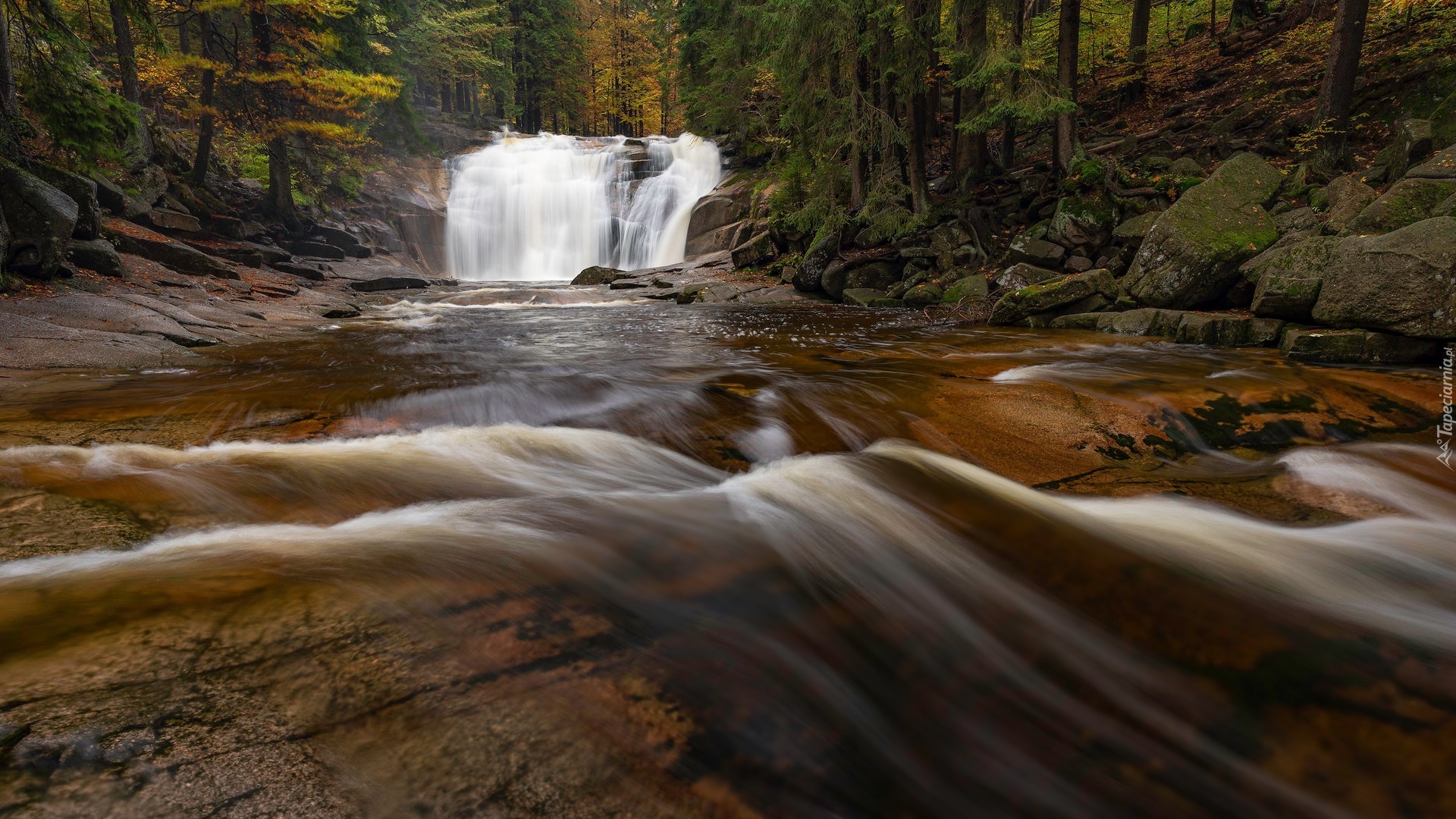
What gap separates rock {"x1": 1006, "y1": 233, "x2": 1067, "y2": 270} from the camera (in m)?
11.5

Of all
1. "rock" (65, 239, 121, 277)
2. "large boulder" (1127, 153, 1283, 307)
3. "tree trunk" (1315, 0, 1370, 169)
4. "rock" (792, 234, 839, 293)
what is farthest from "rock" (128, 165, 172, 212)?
"tree trunk" (1315, 0, 1370, 169)

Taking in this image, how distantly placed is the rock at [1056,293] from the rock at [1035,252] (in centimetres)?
142

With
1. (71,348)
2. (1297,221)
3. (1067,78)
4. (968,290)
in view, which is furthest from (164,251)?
(1297,221)

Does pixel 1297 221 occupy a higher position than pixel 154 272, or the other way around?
pixel 1297 221

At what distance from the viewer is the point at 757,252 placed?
19.3 metres

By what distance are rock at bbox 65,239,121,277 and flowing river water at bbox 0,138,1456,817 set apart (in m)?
5.88

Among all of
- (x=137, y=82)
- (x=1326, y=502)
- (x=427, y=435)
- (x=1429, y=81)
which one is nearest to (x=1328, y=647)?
(x=1326, y=502)

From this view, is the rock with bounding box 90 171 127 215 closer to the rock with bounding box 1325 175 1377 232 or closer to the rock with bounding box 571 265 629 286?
the rock with bounding box 571 265 629 286

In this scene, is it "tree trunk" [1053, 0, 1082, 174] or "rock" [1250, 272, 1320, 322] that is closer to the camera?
"rock" [1250, 272, 1320, 322]

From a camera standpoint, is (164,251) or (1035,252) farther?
(164,251)

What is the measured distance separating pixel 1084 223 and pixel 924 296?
3.01m

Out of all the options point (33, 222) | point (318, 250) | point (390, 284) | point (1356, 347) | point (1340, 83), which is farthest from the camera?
point (318, 250)

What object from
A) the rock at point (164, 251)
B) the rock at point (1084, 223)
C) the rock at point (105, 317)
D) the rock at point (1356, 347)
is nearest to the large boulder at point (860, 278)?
the rock at point (1084, 223)

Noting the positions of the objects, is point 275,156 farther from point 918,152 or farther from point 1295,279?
point 1295,279
